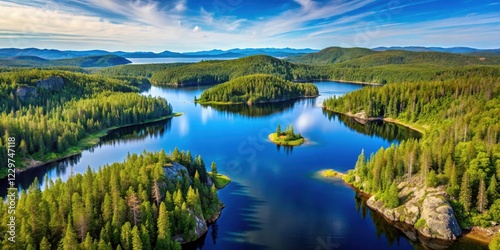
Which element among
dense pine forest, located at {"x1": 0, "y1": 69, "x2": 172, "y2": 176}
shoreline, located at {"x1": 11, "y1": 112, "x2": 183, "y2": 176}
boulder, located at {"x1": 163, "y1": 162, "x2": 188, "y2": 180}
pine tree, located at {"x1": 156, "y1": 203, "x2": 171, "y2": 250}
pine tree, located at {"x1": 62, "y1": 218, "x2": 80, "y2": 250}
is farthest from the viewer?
dense pine forest, located at {"x1": 0, "y1": 69, "x2": 172, "y2": 176}

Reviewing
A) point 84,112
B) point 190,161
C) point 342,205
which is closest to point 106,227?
point 190,161

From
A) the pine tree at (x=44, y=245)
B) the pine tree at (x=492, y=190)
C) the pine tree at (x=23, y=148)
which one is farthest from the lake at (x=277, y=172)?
the pine tree at (x=44, y=245)

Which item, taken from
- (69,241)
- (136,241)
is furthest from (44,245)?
(136,241)

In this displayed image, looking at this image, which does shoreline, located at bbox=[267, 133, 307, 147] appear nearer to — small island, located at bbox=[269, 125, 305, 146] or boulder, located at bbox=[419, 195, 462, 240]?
small island, located at bbox=[269, 125, 305, 146]

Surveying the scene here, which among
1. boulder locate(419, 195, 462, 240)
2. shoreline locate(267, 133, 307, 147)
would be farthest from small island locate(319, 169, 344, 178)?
shoreline locate(267, 133, 307, 147)

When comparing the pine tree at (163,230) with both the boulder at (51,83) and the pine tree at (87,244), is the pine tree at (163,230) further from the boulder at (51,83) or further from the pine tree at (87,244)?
the boulder at (51,83)

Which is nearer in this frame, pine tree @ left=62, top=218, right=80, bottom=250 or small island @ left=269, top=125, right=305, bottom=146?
pine tree @ left=62, top=218, right=80, bottom=250
